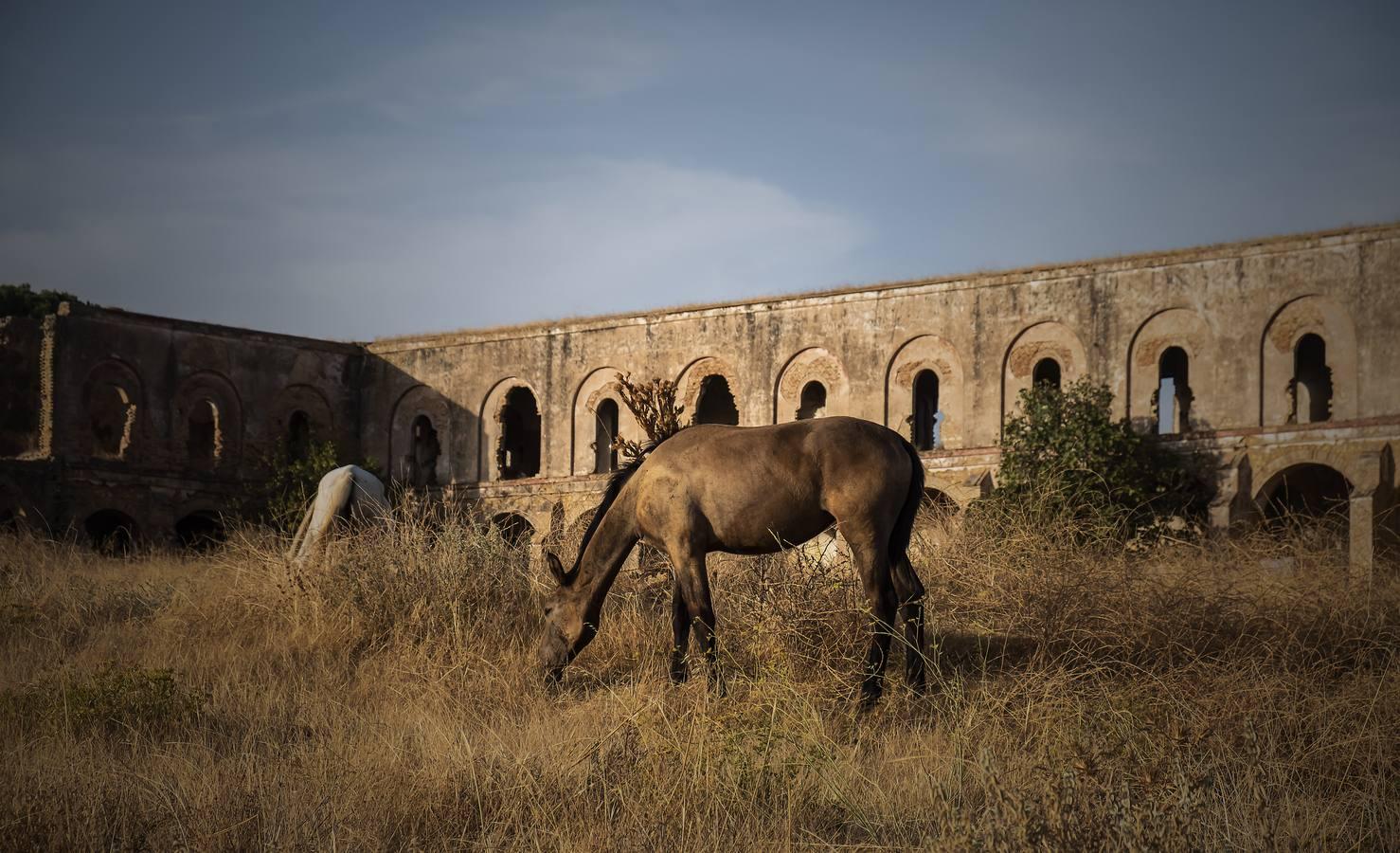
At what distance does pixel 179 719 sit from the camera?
7797mm

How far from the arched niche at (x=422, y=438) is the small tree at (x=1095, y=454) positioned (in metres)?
14.4

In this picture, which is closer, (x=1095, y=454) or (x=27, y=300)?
(x=1095, y=454)

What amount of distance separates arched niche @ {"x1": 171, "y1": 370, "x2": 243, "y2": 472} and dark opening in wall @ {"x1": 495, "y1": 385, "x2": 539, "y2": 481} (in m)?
6.53

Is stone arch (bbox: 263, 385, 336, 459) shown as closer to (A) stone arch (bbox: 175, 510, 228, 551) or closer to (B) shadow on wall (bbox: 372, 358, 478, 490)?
(B) shadow on wall (bbox: 372, 358, 478, 490)

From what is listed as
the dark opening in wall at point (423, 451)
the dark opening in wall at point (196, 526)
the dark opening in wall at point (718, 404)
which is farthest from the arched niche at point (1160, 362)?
the dark opening in wall at point (196, 526)

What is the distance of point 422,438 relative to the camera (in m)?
34.8

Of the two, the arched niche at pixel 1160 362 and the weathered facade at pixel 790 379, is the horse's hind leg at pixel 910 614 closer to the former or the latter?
the weathered facade at pixel 790 379

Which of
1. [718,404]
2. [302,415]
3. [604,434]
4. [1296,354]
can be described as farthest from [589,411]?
[1296,354]

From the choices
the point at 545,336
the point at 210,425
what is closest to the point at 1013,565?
the point at 545,336

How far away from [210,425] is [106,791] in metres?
33.1

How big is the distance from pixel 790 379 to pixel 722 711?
23613mm

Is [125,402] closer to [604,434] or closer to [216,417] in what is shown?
[216,417]

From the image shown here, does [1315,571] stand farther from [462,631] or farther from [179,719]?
[179,719]

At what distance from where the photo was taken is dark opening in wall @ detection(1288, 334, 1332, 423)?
27.9m
